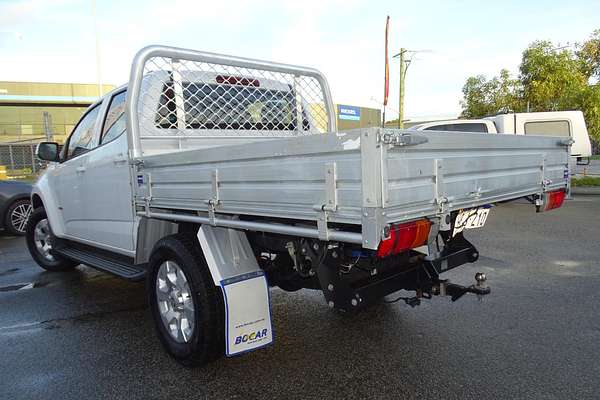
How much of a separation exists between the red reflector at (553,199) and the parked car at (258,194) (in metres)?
0.02

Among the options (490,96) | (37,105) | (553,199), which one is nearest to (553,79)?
(490,96)

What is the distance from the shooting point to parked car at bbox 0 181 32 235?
28.7 ft

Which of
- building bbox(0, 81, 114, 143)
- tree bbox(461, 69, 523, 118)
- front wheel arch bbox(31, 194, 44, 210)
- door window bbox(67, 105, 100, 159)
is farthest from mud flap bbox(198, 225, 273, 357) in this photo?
building bbox(0, 81, 114, 143)

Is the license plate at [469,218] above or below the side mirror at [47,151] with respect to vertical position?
below

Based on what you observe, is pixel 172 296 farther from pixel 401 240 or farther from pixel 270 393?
pixel 401 240

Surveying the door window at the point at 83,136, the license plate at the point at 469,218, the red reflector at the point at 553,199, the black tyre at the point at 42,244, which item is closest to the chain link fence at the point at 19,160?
the black tyre at the point at 42,244

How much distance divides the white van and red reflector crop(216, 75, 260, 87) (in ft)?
27.4

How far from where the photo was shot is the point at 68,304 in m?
4.73

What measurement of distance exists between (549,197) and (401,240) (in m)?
1.89

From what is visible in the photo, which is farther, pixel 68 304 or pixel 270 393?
pixel 68 304

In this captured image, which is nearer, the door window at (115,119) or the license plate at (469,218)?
the license plate at (469,218)

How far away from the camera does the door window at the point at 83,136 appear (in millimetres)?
4697

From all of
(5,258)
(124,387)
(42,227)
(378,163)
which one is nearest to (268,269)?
(124,387)

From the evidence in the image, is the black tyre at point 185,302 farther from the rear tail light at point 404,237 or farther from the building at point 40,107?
the building at point 40,107
